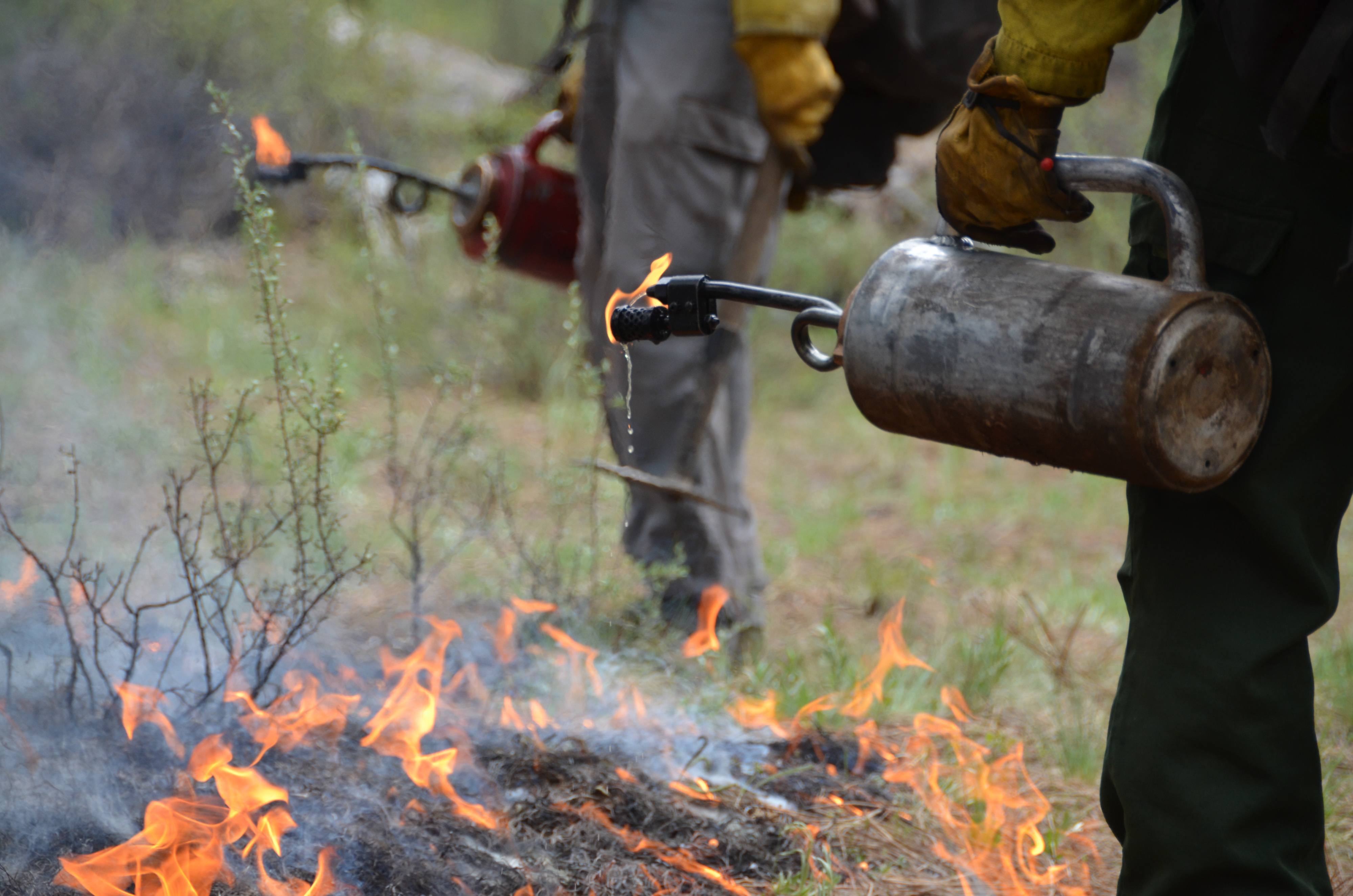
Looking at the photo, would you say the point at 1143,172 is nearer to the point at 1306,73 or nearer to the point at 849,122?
the point at 1306,73

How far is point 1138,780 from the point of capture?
1.53 m

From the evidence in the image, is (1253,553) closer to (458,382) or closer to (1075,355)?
(1075,355)

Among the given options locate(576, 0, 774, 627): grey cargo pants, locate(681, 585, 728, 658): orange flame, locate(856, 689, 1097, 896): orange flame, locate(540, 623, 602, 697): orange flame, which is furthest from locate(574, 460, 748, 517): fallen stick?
locate(856, 689, 1097, 896): orange flame

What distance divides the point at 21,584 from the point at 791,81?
1.95 metres

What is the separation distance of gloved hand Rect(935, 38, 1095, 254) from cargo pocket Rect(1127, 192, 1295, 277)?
0.43 ft

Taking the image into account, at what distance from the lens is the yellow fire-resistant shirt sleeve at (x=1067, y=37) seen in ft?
4.73

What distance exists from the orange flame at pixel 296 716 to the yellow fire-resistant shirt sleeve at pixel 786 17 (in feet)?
5.48

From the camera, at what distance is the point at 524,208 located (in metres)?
3.25

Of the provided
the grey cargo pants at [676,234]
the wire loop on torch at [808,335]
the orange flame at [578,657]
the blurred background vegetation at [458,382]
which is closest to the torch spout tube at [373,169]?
the blurred background vegetation at [458,382]

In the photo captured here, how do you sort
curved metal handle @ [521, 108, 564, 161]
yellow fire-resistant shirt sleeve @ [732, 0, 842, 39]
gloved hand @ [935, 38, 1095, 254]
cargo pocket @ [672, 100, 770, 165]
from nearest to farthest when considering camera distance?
gloved hand @ [935, 38, 1095, 254] < yellow fire-resistant shirt sleeve @ [732, 0, 842, 39] < cargo pocket @ [672, 100, 770, 165] < curved metal handle @ [521, 108, 564, 161]

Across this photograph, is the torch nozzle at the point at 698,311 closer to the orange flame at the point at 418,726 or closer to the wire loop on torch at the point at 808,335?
the wire loop on torch at the point at 808,335

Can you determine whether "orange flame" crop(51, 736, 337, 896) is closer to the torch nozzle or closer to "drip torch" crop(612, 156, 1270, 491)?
the torch nozzle

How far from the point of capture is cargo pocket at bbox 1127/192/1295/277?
1.44 metres

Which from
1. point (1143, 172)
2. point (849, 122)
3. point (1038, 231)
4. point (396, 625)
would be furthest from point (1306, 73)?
point (396, 625)
